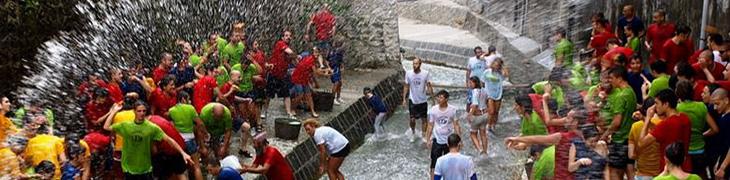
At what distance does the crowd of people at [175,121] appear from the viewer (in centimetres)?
1160

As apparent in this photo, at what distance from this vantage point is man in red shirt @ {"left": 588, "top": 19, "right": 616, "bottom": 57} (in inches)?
631

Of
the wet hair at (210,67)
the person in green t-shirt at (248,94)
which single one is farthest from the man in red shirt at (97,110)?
the person in green t-shirt at (248,94)

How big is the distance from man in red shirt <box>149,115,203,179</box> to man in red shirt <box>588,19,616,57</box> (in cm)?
571

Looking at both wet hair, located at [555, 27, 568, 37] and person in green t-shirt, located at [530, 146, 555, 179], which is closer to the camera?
person in green t-shirt, located at [530, 146, 555, 179]

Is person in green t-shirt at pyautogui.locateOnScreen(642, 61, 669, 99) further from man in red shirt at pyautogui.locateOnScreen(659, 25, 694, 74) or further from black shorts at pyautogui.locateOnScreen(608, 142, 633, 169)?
man in red shirt at pyautogui.locateOnScreen(659, 25, 694, 74)

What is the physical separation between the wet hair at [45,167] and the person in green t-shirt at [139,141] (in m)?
0.88

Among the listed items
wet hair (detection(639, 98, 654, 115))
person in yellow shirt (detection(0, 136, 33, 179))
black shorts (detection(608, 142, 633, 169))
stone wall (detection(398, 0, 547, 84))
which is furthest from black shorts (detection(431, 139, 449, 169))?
stone wall (detection(398, 0, 547, 84))

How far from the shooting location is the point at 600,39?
16.3m

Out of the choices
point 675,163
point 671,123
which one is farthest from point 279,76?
point 675,163

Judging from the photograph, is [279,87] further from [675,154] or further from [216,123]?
[675,154]

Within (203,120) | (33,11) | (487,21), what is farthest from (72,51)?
(487,21)

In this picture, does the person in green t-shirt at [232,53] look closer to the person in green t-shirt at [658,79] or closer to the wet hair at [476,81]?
the wet hair at [476,81]

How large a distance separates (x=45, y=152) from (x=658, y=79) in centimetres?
549

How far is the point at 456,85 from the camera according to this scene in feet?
73.0
